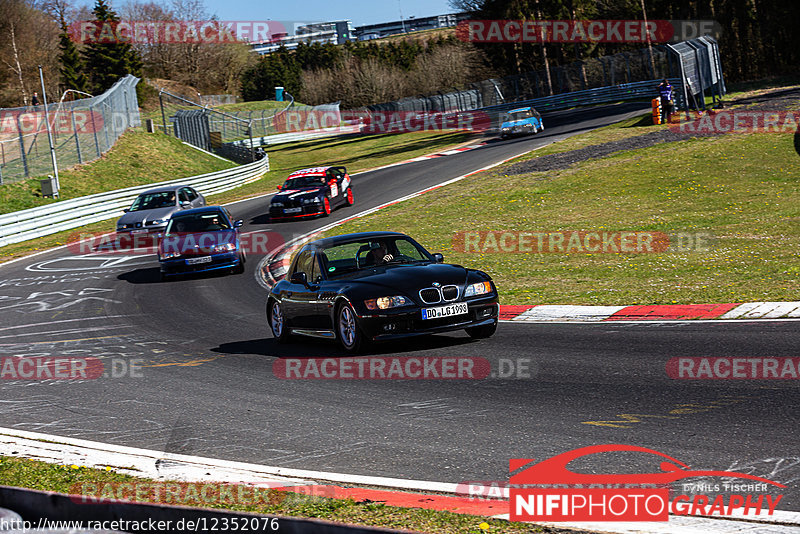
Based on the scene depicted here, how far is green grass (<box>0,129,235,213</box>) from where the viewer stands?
116 feet

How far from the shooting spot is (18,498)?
4.79 m

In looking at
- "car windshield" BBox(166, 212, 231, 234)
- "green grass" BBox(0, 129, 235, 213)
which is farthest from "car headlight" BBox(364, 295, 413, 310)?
"green grass" BBox(0, 129, 235, 213)

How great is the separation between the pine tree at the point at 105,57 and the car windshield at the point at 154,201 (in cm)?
6227

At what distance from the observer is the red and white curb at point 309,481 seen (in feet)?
14.3

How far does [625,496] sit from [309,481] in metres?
2.02

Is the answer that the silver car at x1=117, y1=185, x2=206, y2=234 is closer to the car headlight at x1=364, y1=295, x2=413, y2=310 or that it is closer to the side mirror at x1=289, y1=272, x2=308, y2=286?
the side mirror at x1=289, y1=272, x2=308, y2=286

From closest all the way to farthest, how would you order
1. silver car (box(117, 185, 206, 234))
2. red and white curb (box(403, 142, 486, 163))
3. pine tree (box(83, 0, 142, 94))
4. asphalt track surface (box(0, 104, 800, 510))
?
asphalt track surface (box(0, 104, 800, 510))
silver car (box(117, 185, 206, 234))
red and white curb (box(403, 142, 486, 163))
pine tree (box(83, 0, 142, 94))

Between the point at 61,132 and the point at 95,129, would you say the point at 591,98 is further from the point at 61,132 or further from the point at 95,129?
the point at 61,132

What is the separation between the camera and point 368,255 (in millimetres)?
10969

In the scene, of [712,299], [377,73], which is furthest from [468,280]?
[377,73]

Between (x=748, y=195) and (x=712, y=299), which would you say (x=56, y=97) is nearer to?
(x=748, y=195)

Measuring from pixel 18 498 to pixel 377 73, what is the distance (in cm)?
10230

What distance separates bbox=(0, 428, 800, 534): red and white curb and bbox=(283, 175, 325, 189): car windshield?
22112 millimetres

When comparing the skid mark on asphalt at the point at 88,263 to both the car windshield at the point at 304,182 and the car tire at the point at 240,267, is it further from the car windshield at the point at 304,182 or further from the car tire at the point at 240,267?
the car windshield at the point at 304,182
